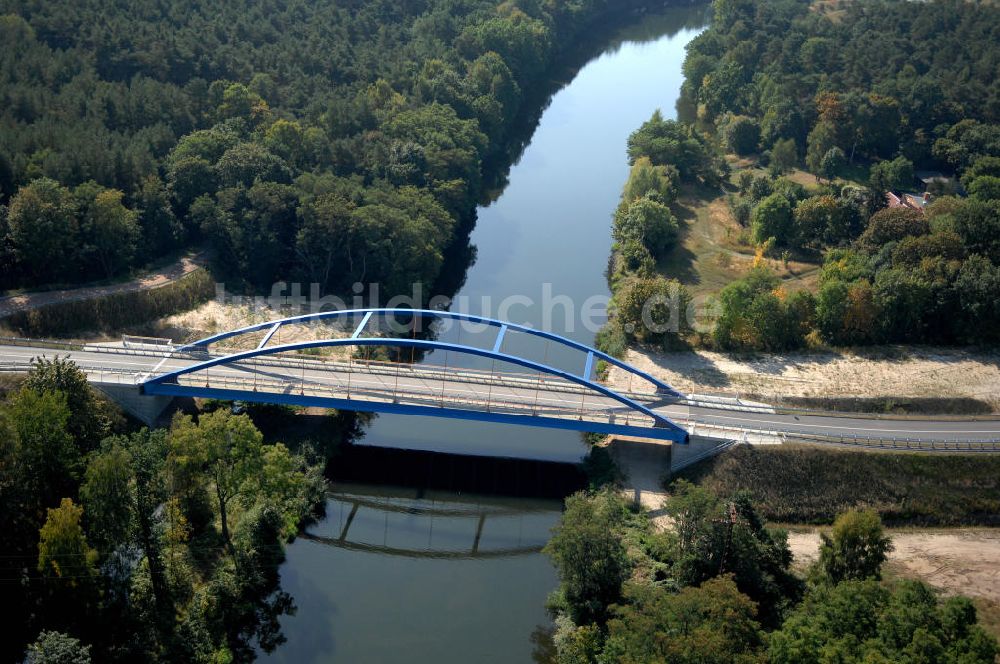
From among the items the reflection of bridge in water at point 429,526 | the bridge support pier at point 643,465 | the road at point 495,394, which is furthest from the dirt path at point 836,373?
the reflection of bridge in water at point 429,526

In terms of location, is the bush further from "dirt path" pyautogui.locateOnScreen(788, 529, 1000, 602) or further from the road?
"dirt path" pyautogui.locateOnScreen(788, 529, 1000, 602)

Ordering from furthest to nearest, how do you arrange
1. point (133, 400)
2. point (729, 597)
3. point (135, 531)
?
point (133, 400) → point (135, 531) → point (729, 597)

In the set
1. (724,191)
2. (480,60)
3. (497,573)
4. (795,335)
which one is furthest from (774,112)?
(497,573)

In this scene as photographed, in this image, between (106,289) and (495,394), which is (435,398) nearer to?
(495,394)

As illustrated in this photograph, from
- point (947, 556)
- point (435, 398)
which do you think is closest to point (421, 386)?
point (435, 398)

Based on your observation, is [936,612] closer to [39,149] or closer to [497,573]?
[497,573]
